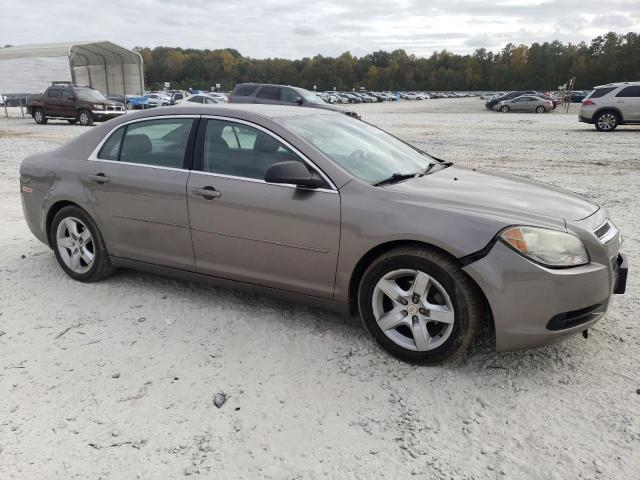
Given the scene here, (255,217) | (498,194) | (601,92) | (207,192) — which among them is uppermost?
(601,92)

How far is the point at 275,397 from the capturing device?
2906 millimetres

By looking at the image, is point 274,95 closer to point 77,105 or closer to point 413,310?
point 77,105

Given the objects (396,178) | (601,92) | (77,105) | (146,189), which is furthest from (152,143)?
(77,105)

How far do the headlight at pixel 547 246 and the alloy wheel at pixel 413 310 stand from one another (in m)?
0.48

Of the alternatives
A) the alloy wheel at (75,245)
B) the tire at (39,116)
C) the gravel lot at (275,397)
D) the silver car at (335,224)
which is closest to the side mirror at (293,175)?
the silver car at (335,224)

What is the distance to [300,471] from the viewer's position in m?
2.36

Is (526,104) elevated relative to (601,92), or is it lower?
lower

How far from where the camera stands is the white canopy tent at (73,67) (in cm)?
3431

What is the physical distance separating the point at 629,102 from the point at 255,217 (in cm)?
1985

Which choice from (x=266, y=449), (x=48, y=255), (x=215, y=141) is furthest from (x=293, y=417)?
(x=48, y=255)

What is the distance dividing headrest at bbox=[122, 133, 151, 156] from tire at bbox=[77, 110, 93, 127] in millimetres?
21515

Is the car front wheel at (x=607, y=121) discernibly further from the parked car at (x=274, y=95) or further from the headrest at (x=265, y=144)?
the headrest at (x=265, y=144)

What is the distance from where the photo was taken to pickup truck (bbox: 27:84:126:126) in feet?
76.7

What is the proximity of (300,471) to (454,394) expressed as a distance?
3.35 feet
